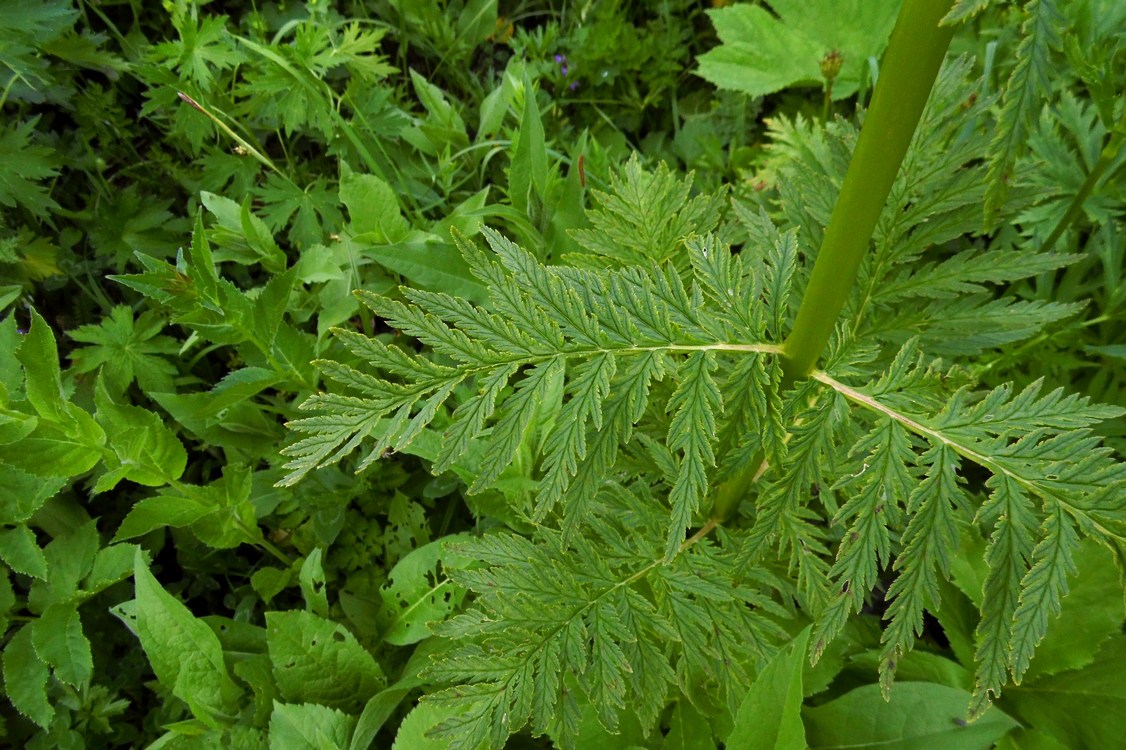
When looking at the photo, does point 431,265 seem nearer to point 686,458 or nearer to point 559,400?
point 559,400

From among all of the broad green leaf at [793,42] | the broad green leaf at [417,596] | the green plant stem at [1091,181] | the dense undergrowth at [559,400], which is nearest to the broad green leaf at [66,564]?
the dense undergrowth at [559,400]

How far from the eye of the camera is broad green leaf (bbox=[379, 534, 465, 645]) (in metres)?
1.75

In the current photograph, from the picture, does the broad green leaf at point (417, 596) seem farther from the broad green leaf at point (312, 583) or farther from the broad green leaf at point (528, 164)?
the broad green leaf at point (528, 164)

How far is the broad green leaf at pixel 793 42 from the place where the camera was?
2.72 m

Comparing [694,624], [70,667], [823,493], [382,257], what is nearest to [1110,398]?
[823,493]

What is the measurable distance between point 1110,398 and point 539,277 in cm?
166

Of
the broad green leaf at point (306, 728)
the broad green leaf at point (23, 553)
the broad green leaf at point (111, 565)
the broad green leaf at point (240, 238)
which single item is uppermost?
A: the broad green leaf at point (240, 238)

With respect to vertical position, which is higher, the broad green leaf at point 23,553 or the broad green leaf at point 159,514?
the broad green leaf at point 159,514

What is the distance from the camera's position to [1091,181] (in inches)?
71.9

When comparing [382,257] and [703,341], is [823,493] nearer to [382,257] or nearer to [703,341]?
[703,341]

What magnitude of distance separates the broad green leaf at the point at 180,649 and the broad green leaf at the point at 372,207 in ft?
3.27

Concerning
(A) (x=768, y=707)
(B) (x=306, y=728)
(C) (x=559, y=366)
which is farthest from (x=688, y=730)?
(C) (x=559, y=366)

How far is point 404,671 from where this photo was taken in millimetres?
1812

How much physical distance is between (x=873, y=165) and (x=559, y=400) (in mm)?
962
